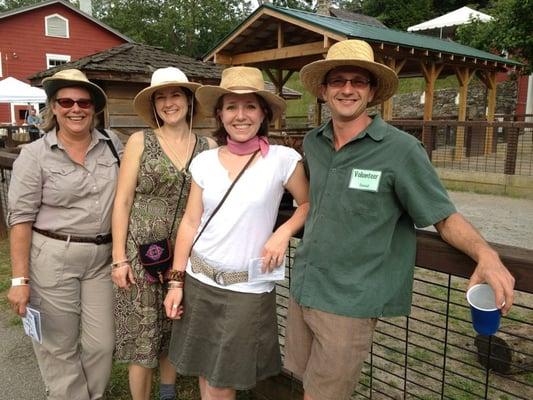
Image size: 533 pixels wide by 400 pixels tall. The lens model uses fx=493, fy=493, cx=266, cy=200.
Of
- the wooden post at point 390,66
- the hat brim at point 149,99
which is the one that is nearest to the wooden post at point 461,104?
the wooden post at point 390,66

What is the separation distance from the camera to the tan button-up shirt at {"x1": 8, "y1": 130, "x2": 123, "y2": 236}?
237 cm

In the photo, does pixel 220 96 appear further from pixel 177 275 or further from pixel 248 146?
pixel 177 275

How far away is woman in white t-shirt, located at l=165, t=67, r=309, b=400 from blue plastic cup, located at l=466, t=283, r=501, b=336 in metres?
0.76

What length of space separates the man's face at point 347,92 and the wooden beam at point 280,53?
991 centimetres

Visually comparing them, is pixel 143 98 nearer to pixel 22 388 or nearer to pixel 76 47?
pixel 22 388

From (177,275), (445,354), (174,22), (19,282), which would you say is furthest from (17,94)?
(174,22)

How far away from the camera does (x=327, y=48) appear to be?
10.9 metres

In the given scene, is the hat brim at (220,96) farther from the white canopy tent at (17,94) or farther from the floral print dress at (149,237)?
the white canopy tent at (17,94)

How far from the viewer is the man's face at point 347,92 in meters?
1.79

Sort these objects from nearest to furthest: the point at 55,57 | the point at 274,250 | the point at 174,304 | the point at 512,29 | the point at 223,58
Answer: the point at 274,250 < the point at 174,304 < the point at 512,29 < the point at 223,58 < the point at 55,57

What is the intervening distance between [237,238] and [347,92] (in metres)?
0.73

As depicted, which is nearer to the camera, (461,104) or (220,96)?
(220,96)

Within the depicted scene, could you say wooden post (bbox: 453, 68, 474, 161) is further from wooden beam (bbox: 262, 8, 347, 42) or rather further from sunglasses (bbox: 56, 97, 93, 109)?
sunglasses (bbox: 56, 97, 93, 109)

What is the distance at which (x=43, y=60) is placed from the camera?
2617cm
